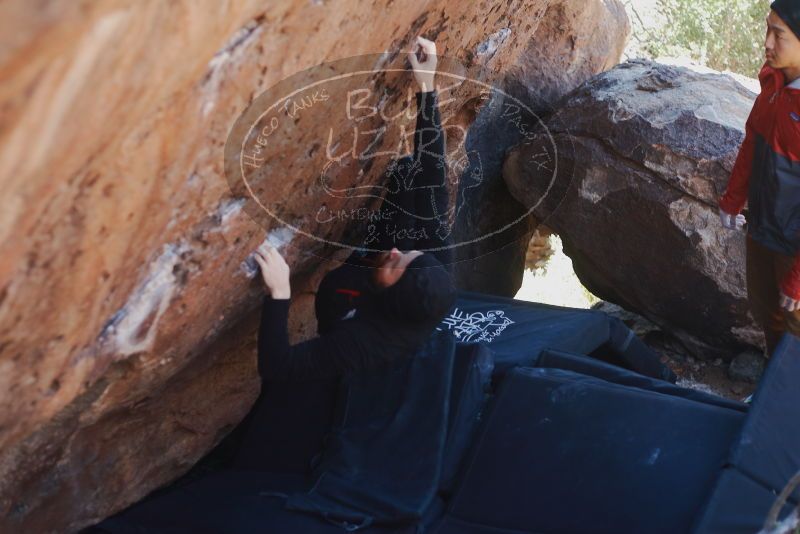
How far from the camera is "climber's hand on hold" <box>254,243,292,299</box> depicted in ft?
10.3

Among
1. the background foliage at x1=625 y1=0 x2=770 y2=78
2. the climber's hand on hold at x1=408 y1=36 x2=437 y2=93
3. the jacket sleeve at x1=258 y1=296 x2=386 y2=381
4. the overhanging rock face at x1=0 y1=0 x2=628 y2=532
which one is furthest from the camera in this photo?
the background foliage at x1=625 y1=0 x2=770 y2=78

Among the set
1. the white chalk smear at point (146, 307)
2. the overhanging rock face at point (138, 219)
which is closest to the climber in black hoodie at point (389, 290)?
the overhanging rock face at point (138, 219)

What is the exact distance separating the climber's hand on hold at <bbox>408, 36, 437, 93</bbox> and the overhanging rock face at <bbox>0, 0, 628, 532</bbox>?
58mm

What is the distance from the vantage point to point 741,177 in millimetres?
3932

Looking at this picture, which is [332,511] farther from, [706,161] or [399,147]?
[706,161]

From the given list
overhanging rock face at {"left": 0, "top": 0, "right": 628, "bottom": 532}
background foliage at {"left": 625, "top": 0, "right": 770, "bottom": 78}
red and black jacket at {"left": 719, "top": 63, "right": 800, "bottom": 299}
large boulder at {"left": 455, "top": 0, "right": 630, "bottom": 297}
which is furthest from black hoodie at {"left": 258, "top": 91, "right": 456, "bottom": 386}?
background foliage at {"left": 625, "top": 0, "right": 770, "bottom": 78}

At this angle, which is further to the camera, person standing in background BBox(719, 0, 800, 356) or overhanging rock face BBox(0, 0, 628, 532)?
person standing in background BBox(719, 0, 800, 356)

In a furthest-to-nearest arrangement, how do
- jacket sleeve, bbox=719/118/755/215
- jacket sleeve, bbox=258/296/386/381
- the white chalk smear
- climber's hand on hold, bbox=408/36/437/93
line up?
jacket sleeve, bbox=719/118/755/215 < climber's hand on hold, bbox=408/36/437/93 < jacket sleeve, bbox=258/296/386/381 < the white chalk smear

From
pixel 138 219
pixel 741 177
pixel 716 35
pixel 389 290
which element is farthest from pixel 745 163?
pixel 716 35

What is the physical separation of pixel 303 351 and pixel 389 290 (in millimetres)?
346

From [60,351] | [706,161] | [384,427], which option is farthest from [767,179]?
[60,351]

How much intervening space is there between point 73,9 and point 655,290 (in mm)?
4142

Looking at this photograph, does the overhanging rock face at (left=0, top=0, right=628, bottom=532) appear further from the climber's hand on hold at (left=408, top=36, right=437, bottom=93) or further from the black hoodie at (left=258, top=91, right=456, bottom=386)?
the black hoodie at (left=258, top=91, right=456, bottom=386)

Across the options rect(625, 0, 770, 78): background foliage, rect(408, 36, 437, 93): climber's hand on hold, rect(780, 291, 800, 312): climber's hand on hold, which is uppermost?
rect(625, 0, 770, 78): background foliage
